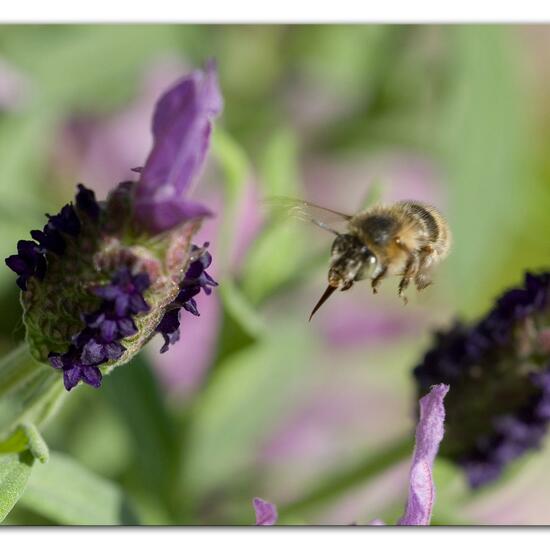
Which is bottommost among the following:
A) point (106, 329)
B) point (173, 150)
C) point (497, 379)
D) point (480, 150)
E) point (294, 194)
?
point (106, 329)

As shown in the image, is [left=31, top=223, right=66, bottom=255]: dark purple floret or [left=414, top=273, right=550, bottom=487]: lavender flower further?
[left=414, top=273, right=550, bottom=487]: lavender flower

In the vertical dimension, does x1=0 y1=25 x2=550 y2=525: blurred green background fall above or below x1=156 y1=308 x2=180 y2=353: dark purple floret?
above

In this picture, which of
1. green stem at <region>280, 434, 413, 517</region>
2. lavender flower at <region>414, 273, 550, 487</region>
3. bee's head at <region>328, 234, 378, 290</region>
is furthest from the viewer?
green stem at <region>280, 434, 413, 517</region>

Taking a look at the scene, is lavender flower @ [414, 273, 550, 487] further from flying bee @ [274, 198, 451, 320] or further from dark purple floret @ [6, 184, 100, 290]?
dark purple floret @ [6, 184, 100, 290]

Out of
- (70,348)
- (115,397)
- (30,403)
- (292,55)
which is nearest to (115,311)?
(70,348)

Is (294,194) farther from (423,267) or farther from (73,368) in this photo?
(73,368)

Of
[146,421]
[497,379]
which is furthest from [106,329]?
[146,421]

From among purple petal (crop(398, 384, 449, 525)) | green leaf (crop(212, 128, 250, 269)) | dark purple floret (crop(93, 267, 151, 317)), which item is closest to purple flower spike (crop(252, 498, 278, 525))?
purple petal (crop(398, 384, 449, 525))
